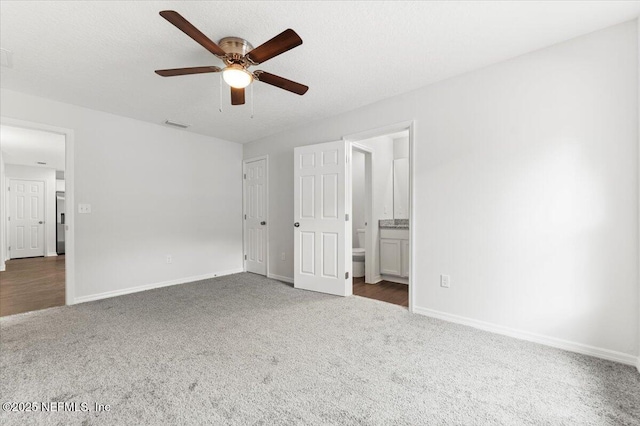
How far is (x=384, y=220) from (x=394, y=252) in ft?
1.87

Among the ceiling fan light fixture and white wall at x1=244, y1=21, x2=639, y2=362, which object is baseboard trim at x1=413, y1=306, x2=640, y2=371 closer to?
white wall at x1=244, y1=21, x2=639, y2=362

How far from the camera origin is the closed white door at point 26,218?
23.1ft

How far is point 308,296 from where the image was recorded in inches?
143

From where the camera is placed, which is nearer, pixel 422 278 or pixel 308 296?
pixel 422 278

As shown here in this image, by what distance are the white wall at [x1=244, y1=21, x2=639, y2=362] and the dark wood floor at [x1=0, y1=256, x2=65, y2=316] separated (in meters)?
4.55

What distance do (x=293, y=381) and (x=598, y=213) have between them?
249 cm

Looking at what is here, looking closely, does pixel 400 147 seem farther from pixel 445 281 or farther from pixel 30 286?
pixel 30 286

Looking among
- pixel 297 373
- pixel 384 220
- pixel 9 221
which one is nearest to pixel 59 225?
pixel 9 221

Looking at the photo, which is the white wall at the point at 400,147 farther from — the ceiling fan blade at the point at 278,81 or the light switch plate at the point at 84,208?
the light switch plate at the point at 84,208

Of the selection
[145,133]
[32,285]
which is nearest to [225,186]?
[145,133]

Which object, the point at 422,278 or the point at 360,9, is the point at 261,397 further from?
the point at 360,9

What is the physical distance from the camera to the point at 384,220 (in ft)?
15.5

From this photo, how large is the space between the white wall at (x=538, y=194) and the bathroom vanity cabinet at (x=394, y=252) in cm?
141

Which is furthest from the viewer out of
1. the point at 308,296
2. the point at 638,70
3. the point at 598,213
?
the point at 308,296
